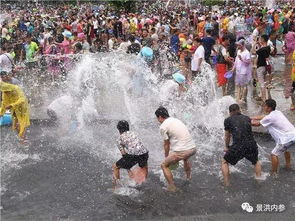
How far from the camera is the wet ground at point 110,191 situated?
6.96 meters

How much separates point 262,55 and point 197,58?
202cm

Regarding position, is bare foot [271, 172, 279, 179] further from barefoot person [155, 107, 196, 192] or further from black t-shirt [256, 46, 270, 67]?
black t-shirt [256, 46, 270, 67]

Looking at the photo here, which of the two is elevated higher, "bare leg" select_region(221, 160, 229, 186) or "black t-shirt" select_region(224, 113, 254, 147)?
"black t-shirt" select_region(224, 113, 254, 147)

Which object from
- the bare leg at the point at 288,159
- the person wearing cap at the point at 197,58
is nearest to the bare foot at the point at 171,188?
the bare leg at the point at 288,159

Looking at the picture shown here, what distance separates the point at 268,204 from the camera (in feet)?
23.6

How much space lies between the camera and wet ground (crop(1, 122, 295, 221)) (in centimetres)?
696

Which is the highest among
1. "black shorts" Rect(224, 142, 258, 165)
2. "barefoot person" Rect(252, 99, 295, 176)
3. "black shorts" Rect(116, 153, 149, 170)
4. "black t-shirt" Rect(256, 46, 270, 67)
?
"black t-shirt" Rect(256, 46, 270, 67)

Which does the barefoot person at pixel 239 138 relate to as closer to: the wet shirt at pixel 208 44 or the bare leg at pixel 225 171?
the bare leg at pixel 225 171

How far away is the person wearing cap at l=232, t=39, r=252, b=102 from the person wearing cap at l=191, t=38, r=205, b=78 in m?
1.31

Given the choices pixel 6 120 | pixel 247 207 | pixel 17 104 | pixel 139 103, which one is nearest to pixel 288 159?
pixel 247 207

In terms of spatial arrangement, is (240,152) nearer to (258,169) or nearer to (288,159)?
(258,169)

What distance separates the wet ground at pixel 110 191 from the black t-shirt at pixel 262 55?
112 inches

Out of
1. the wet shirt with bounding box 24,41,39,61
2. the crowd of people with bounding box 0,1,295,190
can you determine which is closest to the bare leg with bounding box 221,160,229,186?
the crowd of people with bounding box 0,1,295,190

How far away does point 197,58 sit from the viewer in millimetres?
13227
